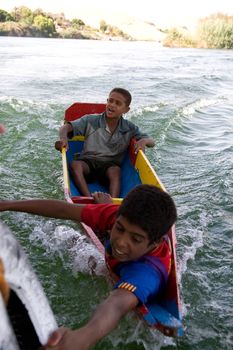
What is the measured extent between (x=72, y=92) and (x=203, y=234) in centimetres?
688

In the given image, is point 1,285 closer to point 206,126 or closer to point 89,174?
point 89,174

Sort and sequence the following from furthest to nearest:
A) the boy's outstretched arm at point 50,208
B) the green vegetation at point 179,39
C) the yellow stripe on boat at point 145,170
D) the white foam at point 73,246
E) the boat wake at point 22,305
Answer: the green vegetation at point 179,39 < the yellow stripe on boat at point 145,170 < the white foam at point 73,246 < the boy's outstretched arm at point 50,208 < the boat wake at point 22,305

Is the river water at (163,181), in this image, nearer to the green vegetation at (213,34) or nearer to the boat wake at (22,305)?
the boat wake at (22,305)

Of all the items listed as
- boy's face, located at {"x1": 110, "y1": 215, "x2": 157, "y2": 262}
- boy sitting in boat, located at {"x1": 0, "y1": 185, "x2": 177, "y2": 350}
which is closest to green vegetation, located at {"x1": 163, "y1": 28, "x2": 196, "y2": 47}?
boy sitting in boat, located at {"x1": 0, "y1": 185, "x2": 177, "y2": 350}

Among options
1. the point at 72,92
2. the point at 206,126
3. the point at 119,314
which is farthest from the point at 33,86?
the point at 119,314

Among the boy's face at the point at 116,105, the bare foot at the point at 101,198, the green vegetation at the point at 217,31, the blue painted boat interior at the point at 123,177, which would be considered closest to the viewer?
the bare foot at the point at 101,198

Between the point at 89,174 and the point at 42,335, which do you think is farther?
the point at 89,174

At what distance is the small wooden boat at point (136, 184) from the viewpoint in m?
2.19

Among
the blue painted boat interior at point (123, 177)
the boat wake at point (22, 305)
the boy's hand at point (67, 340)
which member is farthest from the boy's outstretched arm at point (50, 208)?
the blue painted boat interior at point (123, 177)

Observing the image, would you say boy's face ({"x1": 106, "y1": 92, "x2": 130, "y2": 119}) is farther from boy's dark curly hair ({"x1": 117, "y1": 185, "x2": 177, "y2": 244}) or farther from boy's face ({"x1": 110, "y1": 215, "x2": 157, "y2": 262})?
boy's face ({"x1": 110, "y1": 215, "x2": 157, "y2": 262})

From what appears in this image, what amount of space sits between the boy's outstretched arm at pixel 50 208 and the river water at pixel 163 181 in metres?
0.66

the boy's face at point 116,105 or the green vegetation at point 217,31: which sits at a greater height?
the boy's face at point 116,105

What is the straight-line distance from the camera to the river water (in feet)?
9.23

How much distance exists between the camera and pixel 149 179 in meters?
4.04
